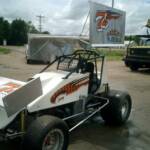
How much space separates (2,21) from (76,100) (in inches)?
4012

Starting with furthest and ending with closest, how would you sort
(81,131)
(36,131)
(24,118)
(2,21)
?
(2,21)
(81,131)
(24,118)
(36,131)

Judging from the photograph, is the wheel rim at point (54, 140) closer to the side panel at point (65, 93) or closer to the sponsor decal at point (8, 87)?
the side panel at point (65, 93)

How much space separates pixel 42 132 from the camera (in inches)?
187

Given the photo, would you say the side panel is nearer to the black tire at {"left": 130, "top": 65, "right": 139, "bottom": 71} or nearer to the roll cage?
the roll cage

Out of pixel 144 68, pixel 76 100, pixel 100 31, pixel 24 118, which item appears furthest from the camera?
pixel 144 68

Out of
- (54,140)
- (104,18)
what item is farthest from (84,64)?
(104,18)

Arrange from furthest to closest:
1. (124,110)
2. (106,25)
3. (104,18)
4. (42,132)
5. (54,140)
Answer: (106,25) < (104,18) < (124,110) < (54,140) < (42,132)

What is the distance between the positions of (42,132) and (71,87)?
1444 mm

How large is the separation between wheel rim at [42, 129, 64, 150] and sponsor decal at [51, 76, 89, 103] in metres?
0.67

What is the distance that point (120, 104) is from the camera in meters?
7.13

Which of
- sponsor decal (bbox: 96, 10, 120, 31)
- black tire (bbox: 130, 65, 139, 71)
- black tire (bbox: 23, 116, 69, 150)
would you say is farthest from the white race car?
black tire (bbox: 130, 65, 139, 71)

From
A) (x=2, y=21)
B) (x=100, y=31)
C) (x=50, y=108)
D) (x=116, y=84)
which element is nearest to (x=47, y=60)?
(x=116, y=84)

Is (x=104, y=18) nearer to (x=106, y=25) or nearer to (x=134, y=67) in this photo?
(x=106, y=25)

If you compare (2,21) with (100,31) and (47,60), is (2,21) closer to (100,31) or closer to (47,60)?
(47,60)
